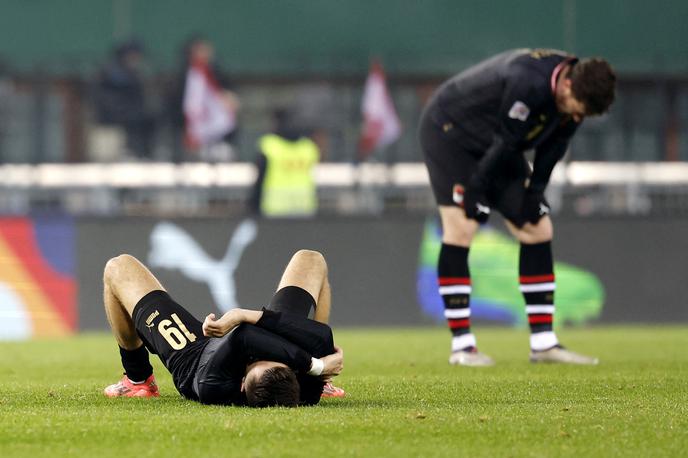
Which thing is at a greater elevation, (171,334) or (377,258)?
(171,334)

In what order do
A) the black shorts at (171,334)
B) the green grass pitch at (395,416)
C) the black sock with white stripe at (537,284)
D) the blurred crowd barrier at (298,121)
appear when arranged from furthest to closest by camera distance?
1. the blurred crowd barrier at (298,121)
2. the black sock with white stripe at (537,284)
3. the black shorts at (171,334)
4. the green grass pitch at (395,416)

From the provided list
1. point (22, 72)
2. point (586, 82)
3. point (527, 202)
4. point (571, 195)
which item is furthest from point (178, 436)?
point (22, 72)

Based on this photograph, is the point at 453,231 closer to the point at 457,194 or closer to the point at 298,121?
the point at 457,194

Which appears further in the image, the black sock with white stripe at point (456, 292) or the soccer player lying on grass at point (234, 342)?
the black sock with white stripe at point (456, 292)

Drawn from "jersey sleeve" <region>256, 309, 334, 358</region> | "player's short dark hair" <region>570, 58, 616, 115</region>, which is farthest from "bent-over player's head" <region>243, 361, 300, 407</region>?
"player's short dark hair" <region>570, 58, 616, 115</region>

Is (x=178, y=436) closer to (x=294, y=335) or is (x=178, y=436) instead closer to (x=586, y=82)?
(x=294, y=335)

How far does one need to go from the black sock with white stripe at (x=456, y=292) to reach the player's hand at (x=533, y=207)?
1.36 ft

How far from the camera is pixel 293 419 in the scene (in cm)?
497

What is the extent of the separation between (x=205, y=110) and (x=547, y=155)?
7322 millimetres

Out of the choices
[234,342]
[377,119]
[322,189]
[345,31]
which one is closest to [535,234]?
[234,342]

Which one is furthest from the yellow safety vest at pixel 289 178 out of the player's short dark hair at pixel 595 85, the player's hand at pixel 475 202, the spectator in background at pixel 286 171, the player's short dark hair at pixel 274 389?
the player's short dark hair at pixel 274 389

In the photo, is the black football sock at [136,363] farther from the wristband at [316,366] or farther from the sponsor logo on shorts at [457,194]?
the sponsor logo on shorts at [457,194]

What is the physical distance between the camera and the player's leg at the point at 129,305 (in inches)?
221

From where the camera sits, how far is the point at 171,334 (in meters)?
5.43
